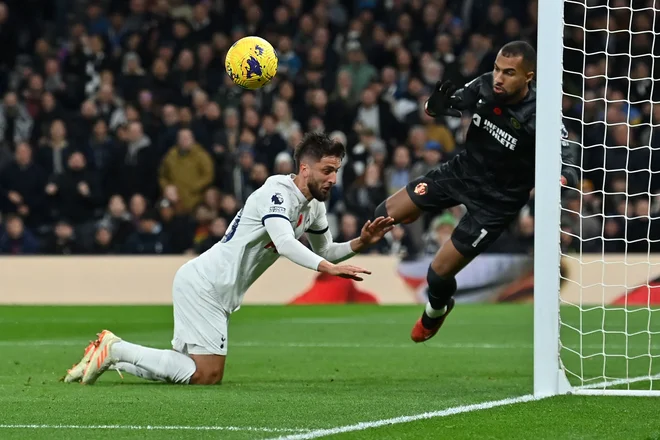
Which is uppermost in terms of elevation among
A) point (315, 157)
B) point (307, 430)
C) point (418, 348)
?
point (315, 157)

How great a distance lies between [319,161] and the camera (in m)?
7.49

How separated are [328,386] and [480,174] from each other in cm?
223

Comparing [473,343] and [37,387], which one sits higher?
[37,387]

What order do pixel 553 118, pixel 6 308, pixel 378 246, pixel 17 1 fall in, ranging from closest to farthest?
pixel 553 118, pixel 6 308, pixel 378 246, pixel 17 1

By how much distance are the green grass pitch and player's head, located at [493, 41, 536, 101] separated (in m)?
1.98

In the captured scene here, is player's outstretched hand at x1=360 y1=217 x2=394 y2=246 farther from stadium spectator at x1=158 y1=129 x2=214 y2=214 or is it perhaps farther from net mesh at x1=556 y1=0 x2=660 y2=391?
stadium spectator at x1=158 y1=129 x2=214 y2=214

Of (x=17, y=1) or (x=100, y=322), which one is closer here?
(x=100, y=322)

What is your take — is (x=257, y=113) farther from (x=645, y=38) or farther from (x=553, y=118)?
(x=553, y=118)

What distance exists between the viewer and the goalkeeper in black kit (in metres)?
8.35

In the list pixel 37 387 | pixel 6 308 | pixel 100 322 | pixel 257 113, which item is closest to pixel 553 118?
pixel 37 387

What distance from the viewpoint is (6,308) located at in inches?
612

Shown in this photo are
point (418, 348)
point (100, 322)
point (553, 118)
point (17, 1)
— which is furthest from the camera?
point (17, 1)

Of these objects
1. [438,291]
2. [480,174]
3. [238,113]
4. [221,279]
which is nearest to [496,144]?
[480,174]

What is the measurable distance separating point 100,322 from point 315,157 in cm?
673
